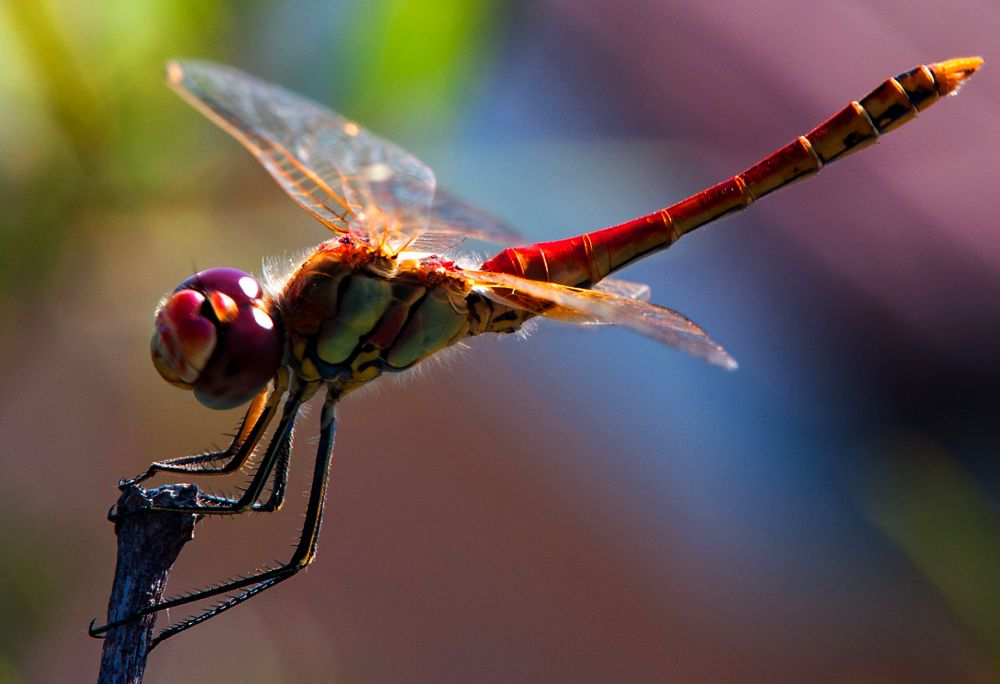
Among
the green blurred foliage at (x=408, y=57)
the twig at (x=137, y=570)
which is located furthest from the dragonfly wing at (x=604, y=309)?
the green blurred foliage at (x=408, y=57)

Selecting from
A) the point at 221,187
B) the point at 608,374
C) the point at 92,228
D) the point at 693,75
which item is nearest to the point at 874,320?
the point at 608,374

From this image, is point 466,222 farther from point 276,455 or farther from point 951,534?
point 951,534

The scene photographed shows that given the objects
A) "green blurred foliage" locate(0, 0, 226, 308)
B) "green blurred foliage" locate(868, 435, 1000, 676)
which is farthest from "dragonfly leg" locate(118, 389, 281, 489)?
"green blurred foliage" locate(868, 435, 1000, 676)

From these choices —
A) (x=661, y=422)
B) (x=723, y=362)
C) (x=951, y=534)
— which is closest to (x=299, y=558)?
(x=723, y=362)

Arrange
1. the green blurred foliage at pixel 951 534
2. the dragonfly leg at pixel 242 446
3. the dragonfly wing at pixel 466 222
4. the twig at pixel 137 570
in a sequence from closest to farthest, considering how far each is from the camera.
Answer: the twig at pixel 137 570, the dragonfly leg at pixel 242 446, the dragonfly wing at pixel 466 222, the green blurred foliage at pixel 951 534

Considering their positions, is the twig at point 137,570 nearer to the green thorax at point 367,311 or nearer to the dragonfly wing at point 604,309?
the green thorax at point 367,311

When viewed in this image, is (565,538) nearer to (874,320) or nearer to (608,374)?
(608,374)

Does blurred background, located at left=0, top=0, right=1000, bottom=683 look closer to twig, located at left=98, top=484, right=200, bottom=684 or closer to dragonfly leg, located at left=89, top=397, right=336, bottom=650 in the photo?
dragonfly leg, located at left=89, top=397, right=336, bottom=650
